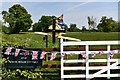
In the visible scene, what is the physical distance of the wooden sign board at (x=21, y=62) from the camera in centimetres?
692

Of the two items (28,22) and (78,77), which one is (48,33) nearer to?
(78,77)

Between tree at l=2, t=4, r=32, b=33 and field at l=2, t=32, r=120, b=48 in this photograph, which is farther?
tree at l=2, t=4, r=32, b=33

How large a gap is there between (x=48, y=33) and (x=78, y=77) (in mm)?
4160

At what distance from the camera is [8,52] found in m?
6.89

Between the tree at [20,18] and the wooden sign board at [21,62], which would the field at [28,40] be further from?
the tree at [20,18]

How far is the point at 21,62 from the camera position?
6.95 m

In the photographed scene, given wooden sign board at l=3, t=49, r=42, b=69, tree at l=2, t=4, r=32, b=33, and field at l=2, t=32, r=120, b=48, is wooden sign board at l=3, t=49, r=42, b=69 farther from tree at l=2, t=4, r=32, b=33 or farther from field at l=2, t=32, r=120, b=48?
tree at l=2, t=4, r=32, b=33

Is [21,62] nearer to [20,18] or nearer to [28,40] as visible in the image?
[28,40]

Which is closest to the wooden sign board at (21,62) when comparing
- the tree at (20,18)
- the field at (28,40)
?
the field at (28,40)

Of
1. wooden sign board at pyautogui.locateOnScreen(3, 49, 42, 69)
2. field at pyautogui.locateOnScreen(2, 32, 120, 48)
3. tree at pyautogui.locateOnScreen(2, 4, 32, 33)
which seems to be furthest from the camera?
tree at pyautogui.locateOnScreen(2, 4, 32, 33)

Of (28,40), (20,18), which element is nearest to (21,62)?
(28,40)

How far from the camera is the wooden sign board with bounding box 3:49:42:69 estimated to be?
6.92 metres

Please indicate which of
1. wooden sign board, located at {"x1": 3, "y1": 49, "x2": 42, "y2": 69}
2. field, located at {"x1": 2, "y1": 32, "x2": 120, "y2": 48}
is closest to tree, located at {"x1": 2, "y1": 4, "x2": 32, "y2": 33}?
field, located at {"x1": 2, "y1": 32, "x2": 120, "y2": 48}

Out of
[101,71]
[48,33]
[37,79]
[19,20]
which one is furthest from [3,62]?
[19,20]
